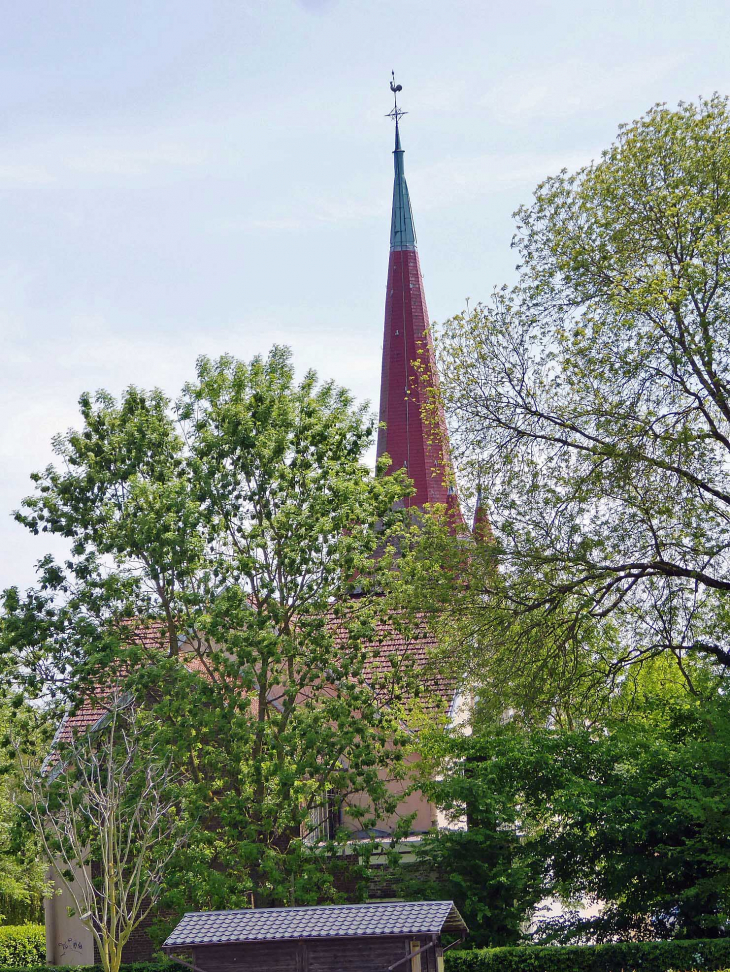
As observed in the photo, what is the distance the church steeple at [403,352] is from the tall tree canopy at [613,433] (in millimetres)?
14161

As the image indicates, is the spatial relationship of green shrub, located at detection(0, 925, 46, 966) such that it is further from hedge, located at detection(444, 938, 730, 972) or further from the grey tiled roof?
the grey tiled roof

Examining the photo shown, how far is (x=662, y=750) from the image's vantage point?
18109mm

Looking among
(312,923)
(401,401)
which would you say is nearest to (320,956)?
(312,923)

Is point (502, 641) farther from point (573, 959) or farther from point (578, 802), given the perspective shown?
point (573, 959)

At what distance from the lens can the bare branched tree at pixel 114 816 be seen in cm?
1742

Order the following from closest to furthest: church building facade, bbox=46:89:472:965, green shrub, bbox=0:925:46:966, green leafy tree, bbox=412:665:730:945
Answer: green leafy tree, bbox=412:665:730:945 < church building facade, bbox=46:89:472:965 < green shrub, bbox=0:925:46:966

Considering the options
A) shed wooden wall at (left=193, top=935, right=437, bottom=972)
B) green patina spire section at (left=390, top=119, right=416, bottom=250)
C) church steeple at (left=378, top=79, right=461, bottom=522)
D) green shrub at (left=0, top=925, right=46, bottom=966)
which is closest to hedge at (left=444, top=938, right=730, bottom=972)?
shed wooden wall at (left=193, top=935, right=437, bottom=972)

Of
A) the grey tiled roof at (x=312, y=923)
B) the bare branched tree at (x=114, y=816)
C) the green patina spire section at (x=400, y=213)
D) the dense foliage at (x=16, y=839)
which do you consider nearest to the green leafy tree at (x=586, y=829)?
the bare branched tree at (x=114, y=816)

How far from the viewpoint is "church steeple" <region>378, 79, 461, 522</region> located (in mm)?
31891

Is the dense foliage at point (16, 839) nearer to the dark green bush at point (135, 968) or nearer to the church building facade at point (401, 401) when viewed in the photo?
the church building facade at point (401, 401)

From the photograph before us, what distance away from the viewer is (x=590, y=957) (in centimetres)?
1708

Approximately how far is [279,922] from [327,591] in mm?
7391

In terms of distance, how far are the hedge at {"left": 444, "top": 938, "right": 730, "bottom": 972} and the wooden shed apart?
4725 millimetres

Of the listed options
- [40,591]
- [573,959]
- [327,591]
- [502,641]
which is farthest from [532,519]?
[40,591]
